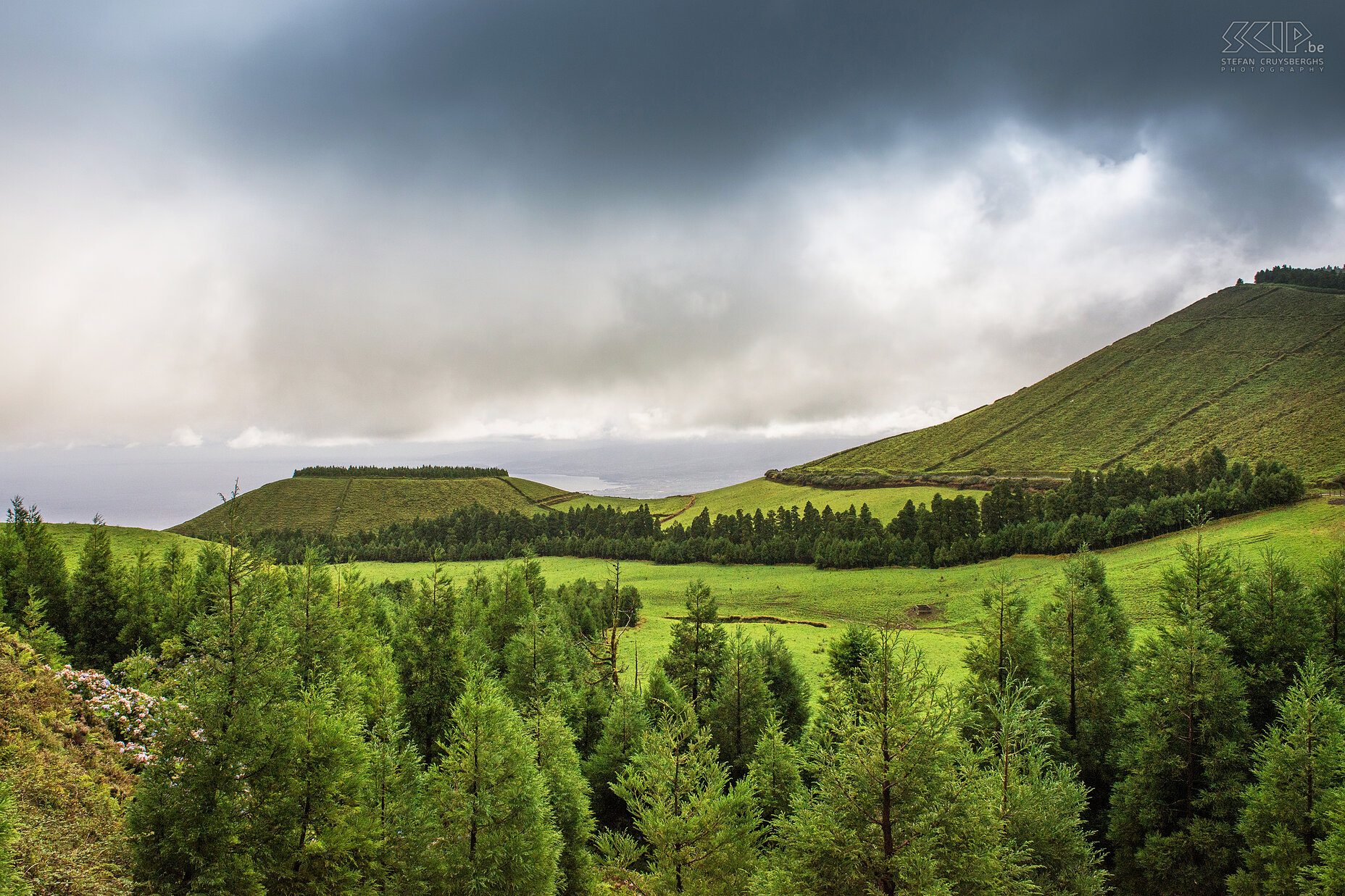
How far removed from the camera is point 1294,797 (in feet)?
80.2

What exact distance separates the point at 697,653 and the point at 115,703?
32.5 meters

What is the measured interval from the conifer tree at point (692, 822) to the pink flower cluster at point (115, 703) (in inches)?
785

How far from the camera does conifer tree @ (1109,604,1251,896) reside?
2842 cm

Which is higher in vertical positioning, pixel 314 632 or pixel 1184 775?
pixel 314 632

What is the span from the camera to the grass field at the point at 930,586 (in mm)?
60969

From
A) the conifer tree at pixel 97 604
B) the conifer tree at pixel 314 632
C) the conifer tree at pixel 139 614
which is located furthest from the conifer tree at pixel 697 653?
the conifer tree at pixel 97 604

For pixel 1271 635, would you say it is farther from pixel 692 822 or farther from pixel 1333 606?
pixel 692 822

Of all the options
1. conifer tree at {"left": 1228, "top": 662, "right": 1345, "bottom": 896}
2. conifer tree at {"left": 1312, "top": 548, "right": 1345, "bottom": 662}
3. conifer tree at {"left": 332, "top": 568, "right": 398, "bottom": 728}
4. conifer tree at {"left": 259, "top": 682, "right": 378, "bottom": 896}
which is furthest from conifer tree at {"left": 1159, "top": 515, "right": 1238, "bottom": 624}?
conifer tree at {"left": 332, "top": 568, "right": 398, "bottom": 728}

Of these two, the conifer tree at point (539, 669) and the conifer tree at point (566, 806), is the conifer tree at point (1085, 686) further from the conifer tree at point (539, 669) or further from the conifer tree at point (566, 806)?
the conifer tree at point (539, 669)

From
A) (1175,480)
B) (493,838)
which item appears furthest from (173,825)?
(1175,480)

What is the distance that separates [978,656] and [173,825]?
40755 millimetres

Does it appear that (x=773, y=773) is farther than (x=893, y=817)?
Yes

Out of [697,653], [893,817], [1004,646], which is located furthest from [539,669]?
[1004,646]

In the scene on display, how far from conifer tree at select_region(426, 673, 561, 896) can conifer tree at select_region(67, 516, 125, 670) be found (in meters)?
40.8
